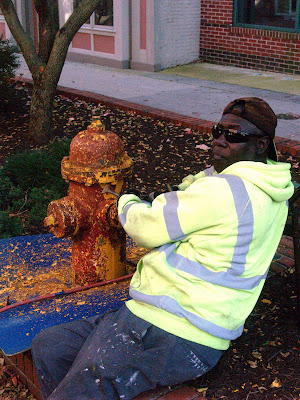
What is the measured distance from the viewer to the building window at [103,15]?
40.7ft

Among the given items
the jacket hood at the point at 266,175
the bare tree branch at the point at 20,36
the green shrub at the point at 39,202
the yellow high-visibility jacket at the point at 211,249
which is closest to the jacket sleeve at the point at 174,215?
the yellow high-visibility jacket at the point at 211,249

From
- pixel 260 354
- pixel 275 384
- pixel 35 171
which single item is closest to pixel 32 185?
pixel 35 171

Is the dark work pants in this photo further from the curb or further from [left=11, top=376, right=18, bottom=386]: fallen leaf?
the curb

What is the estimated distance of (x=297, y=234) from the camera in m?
2.73

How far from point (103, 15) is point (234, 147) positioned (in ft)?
36.6

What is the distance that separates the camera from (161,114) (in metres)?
7.78

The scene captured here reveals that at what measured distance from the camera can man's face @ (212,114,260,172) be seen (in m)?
2.38

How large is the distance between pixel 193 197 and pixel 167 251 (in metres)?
0.28

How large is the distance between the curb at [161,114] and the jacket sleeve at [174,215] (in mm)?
4127

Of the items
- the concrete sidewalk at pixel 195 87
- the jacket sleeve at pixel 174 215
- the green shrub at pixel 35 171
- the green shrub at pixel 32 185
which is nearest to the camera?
the jacket sleeve at pixel 174 215

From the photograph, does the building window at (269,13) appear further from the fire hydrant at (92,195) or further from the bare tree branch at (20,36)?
the fire hydrant at (92,195)

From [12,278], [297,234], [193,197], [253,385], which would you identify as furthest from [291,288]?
[12,278]

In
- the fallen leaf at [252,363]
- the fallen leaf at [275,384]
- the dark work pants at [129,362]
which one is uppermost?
the dark work pants at [129,362]

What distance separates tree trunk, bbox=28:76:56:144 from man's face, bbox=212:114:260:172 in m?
4.98
